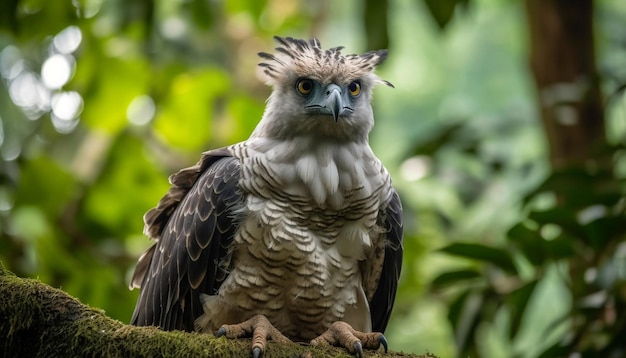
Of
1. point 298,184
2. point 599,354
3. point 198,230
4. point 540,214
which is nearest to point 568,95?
point 540,214

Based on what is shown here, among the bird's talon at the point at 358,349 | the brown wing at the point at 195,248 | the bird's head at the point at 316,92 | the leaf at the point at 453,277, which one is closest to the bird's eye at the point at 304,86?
the bird's head at the point at 316,92

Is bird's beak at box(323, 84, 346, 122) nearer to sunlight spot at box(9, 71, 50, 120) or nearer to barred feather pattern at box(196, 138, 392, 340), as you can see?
barred feather pattern at box(196, 138, 392, 340)

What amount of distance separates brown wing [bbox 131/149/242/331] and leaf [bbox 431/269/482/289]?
1.51m

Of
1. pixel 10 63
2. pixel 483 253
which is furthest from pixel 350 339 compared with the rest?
pixel 10 63

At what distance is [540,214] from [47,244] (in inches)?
139

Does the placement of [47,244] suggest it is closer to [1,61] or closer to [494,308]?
[1,61]

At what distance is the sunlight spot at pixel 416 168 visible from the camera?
6504 millimetres

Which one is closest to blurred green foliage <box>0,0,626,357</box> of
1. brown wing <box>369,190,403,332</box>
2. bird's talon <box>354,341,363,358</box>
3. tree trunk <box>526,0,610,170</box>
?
tree trunk <box>526,0,610,170</box>

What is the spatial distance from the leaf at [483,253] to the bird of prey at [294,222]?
47cm

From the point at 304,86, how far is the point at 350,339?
132cm

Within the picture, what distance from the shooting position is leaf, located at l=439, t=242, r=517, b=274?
4.61 meters

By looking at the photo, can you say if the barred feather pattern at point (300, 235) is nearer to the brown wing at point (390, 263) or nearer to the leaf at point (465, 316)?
the brown wing at point (390, 263)

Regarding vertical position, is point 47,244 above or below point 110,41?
below

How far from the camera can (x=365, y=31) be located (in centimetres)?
496
